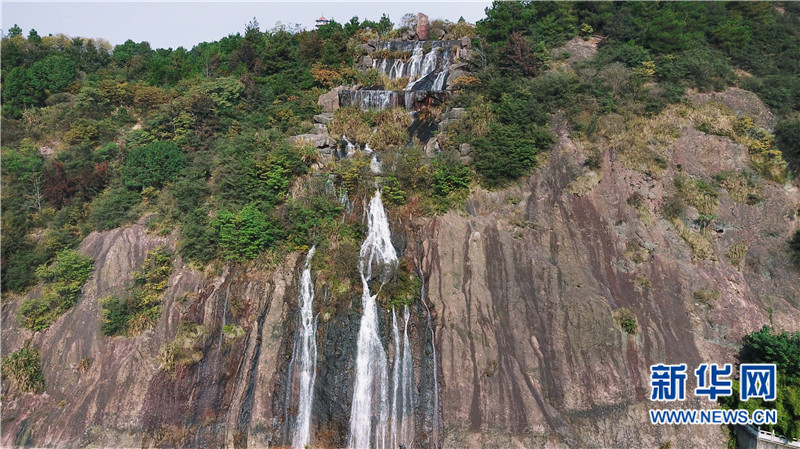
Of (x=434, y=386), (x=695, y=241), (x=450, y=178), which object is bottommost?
(x=434, y=386)

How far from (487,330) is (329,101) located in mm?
17537

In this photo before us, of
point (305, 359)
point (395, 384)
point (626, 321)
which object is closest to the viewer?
point (395, 384)

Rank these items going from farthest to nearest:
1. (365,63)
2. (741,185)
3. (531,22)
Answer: (531,22) → (365,63) → (741,185)

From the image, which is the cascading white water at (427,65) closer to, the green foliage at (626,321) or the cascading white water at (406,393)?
the cascading white water at (406,393)

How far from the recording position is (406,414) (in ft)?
56.6

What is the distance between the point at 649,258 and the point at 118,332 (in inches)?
922

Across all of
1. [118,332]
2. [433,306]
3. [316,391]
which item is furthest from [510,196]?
[118,332]

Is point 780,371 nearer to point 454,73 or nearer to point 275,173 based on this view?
point 275,173

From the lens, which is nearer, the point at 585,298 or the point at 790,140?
the point at 585,298

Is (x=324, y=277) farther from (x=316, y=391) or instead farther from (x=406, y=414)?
(x=406, y=414)

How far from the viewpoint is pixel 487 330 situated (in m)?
18.7

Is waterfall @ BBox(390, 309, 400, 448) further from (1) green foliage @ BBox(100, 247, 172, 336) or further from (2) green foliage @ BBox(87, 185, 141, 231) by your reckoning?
(2) green foliage @ BBox(87, 185, 141, 231)

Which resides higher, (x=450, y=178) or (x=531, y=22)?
(x=531, y=22)

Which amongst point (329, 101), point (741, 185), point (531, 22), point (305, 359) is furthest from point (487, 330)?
point (531, 22)
